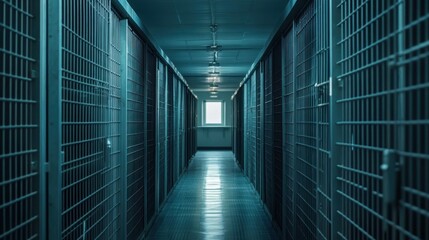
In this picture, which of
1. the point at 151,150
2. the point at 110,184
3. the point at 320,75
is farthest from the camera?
the point at 151,150

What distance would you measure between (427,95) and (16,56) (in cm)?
168

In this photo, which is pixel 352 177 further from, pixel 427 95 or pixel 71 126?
pixel 71 126

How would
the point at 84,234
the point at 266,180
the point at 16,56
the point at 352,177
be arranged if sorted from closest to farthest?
the point at 16,56 → the point at 352,177 → the point at 84,234 → the point at 266,180

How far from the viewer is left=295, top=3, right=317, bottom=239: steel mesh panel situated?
136 inches

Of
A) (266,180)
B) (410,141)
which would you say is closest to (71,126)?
(410,141)

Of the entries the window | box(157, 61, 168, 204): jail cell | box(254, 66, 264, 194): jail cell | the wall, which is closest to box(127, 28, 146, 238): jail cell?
box(157, 61, 168, 204): jail cell

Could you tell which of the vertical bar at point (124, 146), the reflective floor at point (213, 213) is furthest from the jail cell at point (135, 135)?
the reflective floor at point (213, 213)

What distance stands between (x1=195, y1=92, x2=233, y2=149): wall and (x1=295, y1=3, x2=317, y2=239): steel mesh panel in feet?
63.9

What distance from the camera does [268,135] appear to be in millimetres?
6445

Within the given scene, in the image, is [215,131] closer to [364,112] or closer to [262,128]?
[262,128]

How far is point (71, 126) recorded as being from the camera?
2.67 m

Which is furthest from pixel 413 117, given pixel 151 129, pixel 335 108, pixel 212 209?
pixel 212 209

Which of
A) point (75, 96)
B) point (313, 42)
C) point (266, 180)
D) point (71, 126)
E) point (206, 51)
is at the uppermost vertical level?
point (206, 51)

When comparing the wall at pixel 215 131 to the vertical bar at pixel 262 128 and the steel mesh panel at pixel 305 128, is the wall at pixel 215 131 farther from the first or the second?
the steel mesh panel at pixel 305 128
